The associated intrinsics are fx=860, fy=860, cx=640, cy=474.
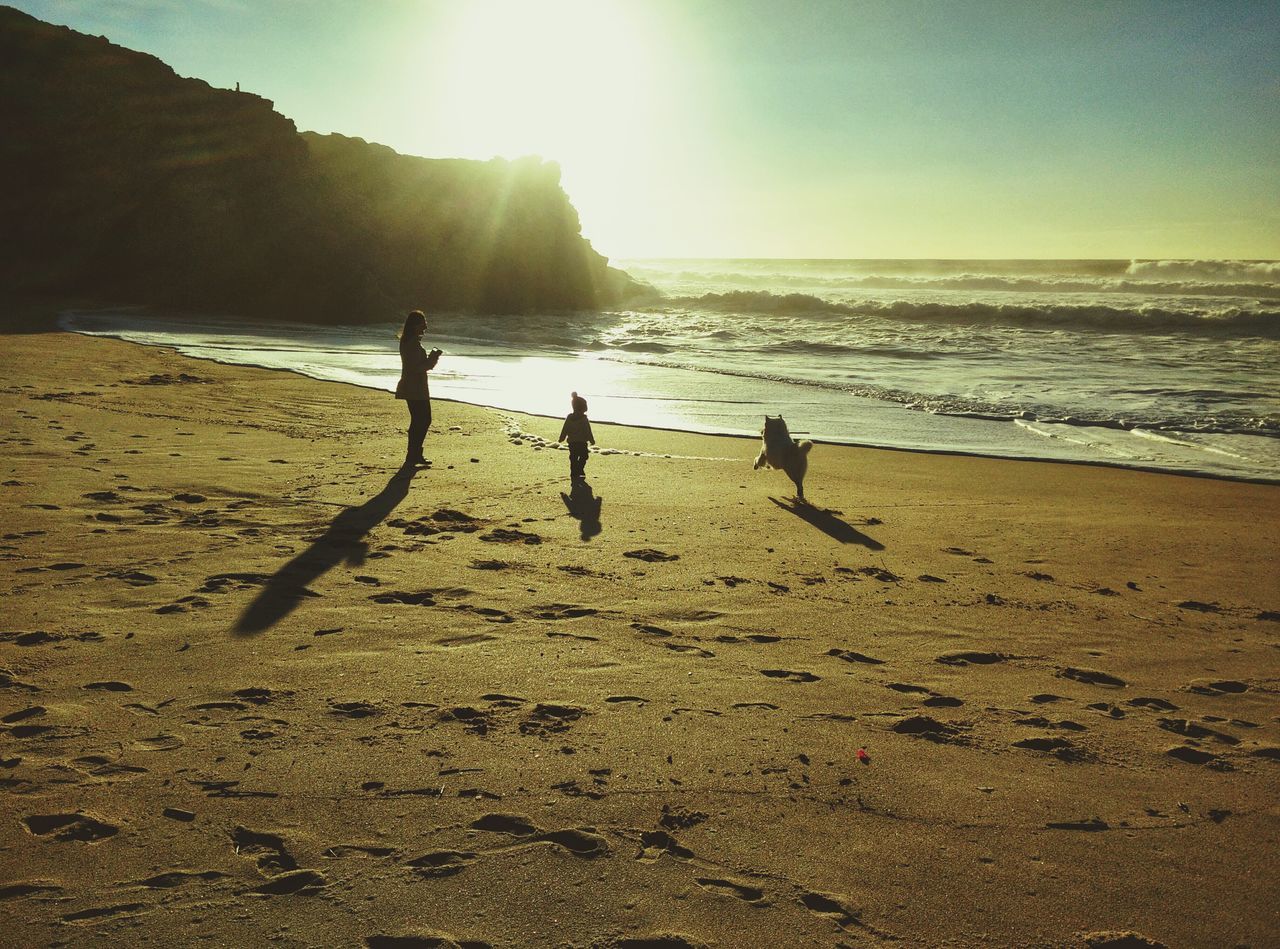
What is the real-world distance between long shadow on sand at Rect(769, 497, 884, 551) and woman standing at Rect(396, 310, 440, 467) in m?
3.46

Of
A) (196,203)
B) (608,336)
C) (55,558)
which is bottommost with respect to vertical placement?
(55,558)

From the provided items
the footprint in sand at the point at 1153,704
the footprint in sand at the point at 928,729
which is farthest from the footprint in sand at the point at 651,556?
the footprint in sand at the point at 1153,704

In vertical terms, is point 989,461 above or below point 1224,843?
above

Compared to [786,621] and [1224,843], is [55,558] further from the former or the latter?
[1224,843]

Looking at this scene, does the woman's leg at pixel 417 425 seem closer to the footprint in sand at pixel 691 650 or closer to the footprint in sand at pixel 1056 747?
the footprint in sand at pixel 691 650

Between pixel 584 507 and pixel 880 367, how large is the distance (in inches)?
570

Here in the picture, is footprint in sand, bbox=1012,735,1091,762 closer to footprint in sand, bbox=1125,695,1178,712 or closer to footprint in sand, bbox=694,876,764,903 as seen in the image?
footprint in sand, bbox=1125,695,1178,712

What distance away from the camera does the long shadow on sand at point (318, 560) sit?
13.9 feet

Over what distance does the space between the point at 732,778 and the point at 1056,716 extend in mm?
1564

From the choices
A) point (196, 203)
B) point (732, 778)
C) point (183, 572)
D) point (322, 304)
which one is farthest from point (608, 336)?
point (732, 778)

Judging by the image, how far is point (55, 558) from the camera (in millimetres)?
4711

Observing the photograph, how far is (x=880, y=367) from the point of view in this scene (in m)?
19.9

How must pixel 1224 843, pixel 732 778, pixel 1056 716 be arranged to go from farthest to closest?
pixel 1056 716 → pixel 732 778 → pixel 1224 843

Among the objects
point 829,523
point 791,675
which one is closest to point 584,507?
point 829,523
